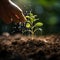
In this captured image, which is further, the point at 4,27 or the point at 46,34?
the point at 46,34

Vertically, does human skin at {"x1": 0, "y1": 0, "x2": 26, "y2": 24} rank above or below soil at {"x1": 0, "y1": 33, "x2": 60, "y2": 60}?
above

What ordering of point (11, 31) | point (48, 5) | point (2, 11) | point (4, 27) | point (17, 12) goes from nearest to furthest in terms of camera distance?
1. point (48, 5)
2. point (2, 11)
3. point (17, 12)
4. point (4, 27)
5. point (11, 31)

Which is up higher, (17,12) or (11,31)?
(17,12)

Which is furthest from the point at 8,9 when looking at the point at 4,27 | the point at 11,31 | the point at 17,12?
the point at 11,31

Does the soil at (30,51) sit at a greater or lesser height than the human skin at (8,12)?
lesser

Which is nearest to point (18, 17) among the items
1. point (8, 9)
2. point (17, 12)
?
point (17, 12)

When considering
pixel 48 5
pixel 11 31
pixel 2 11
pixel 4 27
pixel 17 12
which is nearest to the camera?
pixel 48 5

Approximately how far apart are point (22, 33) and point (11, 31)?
0.61ft

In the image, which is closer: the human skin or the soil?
the soil

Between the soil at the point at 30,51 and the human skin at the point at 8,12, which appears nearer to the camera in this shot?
the soil at the point at 30,51

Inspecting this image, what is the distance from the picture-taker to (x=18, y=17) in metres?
1.31

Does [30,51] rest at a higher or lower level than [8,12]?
lower

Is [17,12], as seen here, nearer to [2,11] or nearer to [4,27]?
[2,11]

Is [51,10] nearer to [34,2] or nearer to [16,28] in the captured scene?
[34,2]
